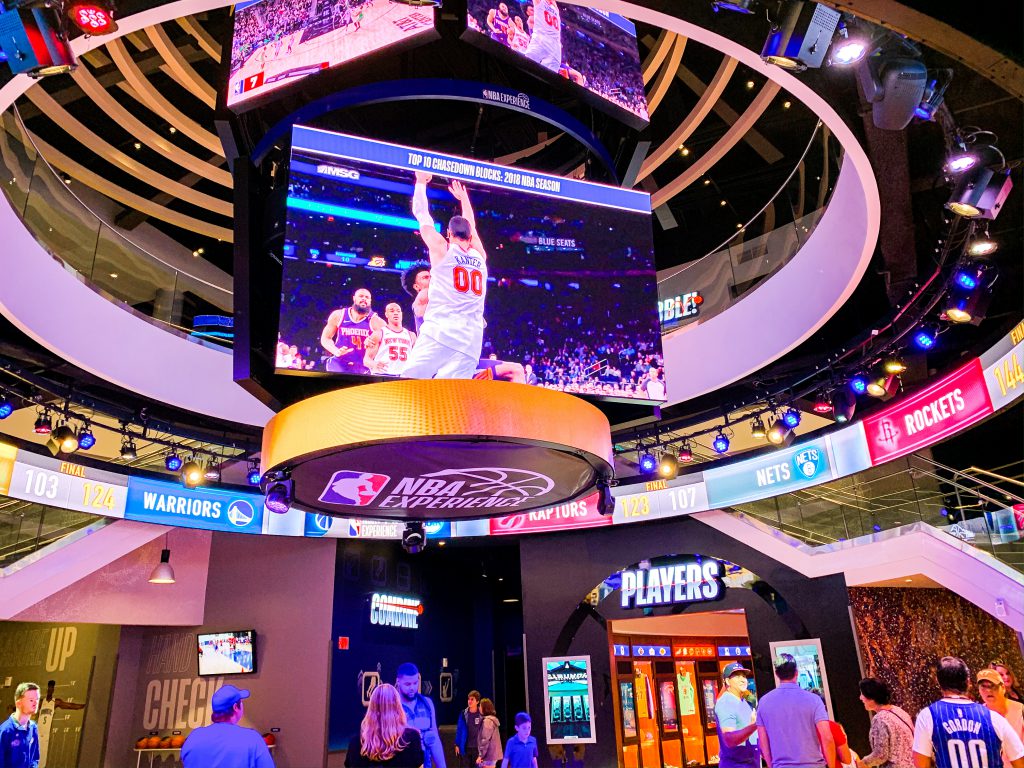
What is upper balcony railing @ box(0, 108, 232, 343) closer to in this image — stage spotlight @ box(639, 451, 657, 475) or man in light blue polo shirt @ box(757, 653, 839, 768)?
stage spotlight @ box(639, 451, 657, 475)

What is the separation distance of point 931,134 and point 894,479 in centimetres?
443

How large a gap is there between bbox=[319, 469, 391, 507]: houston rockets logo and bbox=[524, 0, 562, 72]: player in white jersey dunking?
320cm

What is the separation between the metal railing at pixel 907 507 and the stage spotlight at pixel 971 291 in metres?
2.30

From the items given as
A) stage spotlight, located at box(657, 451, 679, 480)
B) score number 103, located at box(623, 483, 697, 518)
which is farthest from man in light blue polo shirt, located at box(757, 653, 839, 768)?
score number 103, located at box(623, 483, 697, 518)

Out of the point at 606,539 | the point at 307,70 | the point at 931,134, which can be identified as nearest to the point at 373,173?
the point at 307,70

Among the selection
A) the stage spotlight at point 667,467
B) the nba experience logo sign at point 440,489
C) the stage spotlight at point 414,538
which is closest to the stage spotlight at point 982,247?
the nba experience logo sign at point 440,489

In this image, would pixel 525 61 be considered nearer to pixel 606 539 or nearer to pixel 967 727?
pixel 967 727

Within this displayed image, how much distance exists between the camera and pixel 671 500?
1166 centimetres

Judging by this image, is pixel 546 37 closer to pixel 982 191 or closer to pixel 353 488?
pixel 982 191

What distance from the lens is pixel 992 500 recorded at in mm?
8812

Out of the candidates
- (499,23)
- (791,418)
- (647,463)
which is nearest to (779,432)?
(791,418)

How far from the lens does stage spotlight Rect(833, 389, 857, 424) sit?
9391mm

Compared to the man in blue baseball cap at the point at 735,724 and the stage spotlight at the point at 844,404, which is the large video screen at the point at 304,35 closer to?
the man in blue baseball cap at the point at 735,724

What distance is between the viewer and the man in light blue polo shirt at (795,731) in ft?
16.3
